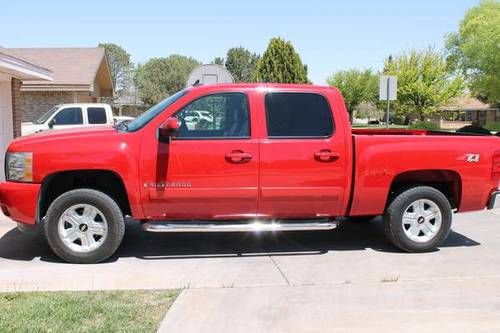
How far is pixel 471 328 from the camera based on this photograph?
15.4 feet

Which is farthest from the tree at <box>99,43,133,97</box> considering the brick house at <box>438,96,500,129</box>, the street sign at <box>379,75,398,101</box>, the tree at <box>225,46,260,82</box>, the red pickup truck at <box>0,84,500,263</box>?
the red pickup truck at <box>0,84,500,263</box>

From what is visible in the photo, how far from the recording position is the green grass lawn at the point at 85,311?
459 centimetres

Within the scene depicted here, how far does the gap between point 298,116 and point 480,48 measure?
31958 millimetres

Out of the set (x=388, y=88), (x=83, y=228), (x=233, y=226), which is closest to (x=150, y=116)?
(x=83, y=228)

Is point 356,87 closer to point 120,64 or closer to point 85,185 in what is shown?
point 120,64

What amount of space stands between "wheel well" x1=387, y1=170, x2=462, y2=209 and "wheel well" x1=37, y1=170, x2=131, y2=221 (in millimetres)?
3139

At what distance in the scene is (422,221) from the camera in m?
7.03

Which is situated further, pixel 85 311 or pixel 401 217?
pixel 401 217

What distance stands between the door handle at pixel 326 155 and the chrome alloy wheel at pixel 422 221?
3.81 ft

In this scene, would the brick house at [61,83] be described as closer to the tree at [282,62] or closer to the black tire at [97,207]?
the tree at [282,62]

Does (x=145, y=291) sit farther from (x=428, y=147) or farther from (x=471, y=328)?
(x=428, y=147)

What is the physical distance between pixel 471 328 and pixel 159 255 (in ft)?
11.7

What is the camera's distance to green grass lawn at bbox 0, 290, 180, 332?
4594 millimetres

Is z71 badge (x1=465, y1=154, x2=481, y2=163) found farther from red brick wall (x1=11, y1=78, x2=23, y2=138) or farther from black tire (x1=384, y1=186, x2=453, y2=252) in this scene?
red brick wall (x1=11, y1=78, x2=23, y2=138)
